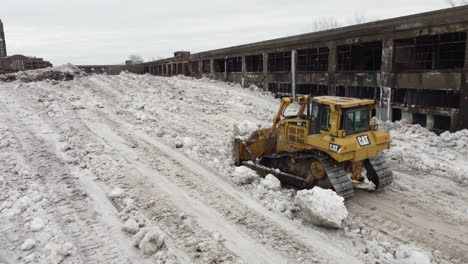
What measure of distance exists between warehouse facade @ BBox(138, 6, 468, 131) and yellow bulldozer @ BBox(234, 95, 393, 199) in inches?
309

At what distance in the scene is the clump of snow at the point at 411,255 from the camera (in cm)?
521

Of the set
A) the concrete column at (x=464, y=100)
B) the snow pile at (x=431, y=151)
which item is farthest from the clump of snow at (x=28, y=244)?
the concrete column at (x=464, y=100)

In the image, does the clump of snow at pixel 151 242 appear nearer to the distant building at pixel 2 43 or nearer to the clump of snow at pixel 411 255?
the clump of snow at pixel 411 255

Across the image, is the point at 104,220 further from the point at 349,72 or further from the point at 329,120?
the point at 349,72

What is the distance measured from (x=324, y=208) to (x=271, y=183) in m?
1.99

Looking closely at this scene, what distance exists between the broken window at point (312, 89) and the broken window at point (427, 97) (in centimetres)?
549

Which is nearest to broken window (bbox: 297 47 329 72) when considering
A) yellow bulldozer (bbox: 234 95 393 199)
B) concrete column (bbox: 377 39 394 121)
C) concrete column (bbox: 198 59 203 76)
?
concrete column (bbox: 377 39 394 121)

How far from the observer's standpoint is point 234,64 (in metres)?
32.1

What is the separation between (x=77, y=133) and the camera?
457 inches

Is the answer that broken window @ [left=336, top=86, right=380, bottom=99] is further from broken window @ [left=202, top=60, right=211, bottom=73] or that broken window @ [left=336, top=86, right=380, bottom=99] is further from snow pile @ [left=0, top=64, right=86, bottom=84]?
broken window @ [left=202, top=60, right=211, bottom=73]

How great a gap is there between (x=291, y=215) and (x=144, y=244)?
2882 mm

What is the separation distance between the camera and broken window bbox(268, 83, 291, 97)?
2458cm

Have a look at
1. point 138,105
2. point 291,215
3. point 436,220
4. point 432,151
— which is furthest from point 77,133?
point 432,151

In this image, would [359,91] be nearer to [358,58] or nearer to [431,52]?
[358,58]
